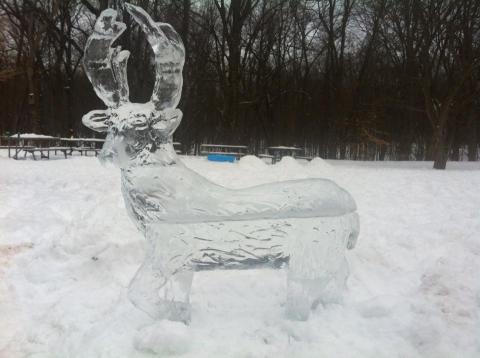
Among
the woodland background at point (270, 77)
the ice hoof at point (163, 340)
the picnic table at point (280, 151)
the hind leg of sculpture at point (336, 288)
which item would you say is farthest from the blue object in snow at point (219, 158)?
the ice hoof at point (163, 340)

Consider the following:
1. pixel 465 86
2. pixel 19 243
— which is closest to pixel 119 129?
pixel 19 243

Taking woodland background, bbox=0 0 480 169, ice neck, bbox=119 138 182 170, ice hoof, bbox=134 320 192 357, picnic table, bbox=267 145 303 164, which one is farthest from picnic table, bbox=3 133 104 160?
ice hoof, bbox=134 320 192 357

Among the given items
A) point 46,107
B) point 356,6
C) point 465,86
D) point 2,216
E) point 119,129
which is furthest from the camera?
point 46,107

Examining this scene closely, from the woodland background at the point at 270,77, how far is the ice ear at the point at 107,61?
1719cm

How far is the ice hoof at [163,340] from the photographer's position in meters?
2.41

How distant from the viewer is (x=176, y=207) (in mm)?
2578

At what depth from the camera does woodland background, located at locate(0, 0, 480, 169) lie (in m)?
20.0

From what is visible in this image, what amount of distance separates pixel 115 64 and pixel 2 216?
3.73 m

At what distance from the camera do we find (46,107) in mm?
27047

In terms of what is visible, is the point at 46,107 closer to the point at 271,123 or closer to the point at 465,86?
the point at 271,123

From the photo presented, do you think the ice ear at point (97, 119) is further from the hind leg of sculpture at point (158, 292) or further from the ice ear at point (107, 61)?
the hind leg of sculpture at point (158, 292)

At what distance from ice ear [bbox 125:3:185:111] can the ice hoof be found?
1.30 meters

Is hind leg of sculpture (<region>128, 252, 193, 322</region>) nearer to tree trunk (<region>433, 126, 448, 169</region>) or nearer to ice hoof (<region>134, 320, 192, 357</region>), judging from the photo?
ice hoof (<region>134, 320, 192, 357</region>)

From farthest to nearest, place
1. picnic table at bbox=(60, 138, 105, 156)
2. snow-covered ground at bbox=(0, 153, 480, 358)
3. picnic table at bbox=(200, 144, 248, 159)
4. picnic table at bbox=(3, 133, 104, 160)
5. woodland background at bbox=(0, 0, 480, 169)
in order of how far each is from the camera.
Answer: woodland background at bbox=(0, 0, 480, 169) < picnic table at bbox=(60, 138, 105, 156) < picnic table at bbox=(200, 144, 248, 159) < picnic table at bbox=(3, 133, 104, 160) < snow-covered ground at bbox=(0, 153, 480, 358)
